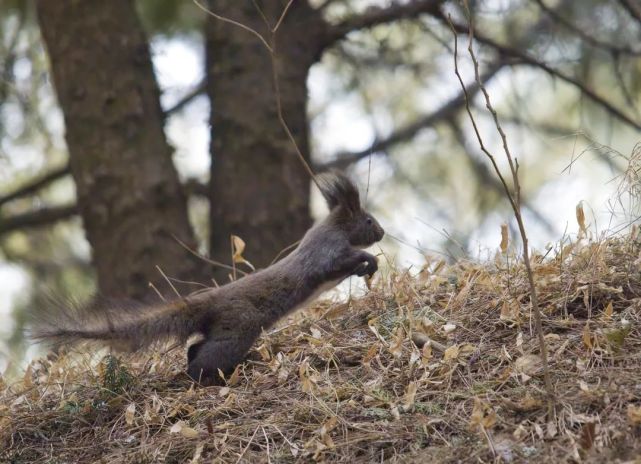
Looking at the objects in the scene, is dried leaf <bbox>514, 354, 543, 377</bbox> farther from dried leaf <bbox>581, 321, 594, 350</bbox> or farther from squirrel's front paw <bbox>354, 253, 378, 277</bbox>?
squirrel's front paw <bbox>354, 253, 378, 277</bbox>

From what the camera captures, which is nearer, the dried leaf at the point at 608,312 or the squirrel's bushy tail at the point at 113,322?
the dried leaf at the point at 608,312

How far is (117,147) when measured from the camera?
6.43m

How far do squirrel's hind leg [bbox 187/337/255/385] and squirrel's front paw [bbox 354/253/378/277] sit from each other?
664mm

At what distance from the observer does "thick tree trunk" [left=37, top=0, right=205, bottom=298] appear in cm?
636

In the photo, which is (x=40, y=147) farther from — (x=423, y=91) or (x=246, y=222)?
(x=423, y=91)

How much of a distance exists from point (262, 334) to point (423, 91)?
4.72 m

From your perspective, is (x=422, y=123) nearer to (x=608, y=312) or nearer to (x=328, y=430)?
(x=608, y=312)

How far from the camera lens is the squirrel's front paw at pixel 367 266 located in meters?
4.39

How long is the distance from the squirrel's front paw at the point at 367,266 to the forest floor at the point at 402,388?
0.10 meters

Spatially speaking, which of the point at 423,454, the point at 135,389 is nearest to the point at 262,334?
the point at 135,389

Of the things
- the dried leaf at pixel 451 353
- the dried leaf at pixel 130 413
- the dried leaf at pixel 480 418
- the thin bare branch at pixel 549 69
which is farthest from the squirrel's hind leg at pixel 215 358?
the thin bare branch at pixel 549 69

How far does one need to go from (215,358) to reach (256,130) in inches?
114

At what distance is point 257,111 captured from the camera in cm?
664

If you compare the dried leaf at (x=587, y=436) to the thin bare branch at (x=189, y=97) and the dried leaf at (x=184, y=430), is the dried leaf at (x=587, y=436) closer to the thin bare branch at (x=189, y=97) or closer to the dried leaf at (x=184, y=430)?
the dried leaf at (x=184, y=430)
